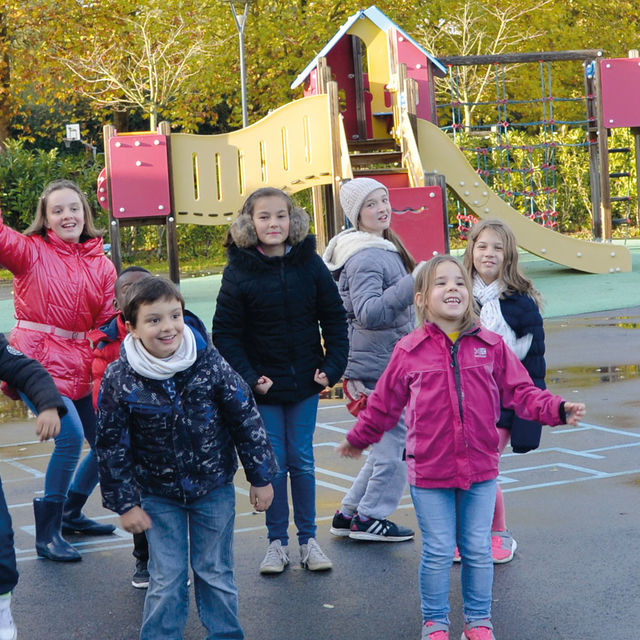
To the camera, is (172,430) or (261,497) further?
(261,497)

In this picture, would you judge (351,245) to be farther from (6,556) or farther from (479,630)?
(6,556)

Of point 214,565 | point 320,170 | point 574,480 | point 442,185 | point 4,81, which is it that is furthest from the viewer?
point 4,81

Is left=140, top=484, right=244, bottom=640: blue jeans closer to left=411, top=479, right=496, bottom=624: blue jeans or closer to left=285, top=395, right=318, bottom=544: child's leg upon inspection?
left=411, top=479, right=496, bottom=624: blue jeans

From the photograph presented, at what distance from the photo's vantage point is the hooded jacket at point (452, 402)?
420 centimetres

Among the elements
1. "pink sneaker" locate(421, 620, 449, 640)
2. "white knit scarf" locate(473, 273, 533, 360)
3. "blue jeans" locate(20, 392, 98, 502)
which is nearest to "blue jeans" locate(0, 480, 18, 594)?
"blue jeans" locate(20, 392, 98, 502)

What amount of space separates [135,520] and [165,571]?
0.71ft

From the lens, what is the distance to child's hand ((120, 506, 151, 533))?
12.7ft

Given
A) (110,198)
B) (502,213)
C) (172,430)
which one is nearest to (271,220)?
(172,430)

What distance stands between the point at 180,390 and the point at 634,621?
1.90 meters

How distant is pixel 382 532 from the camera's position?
5523mm

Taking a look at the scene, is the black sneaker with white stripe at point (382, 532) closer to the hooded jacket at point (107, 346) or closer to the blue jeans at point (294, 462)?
the blue jeans at point (294, 462)

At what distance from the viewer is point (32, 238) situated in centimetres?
561

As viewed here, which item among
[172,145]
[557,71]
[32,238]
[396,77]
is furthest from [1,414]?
[557,71]

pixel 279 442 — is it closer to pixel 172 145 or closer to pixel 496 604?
pixel 496 604
